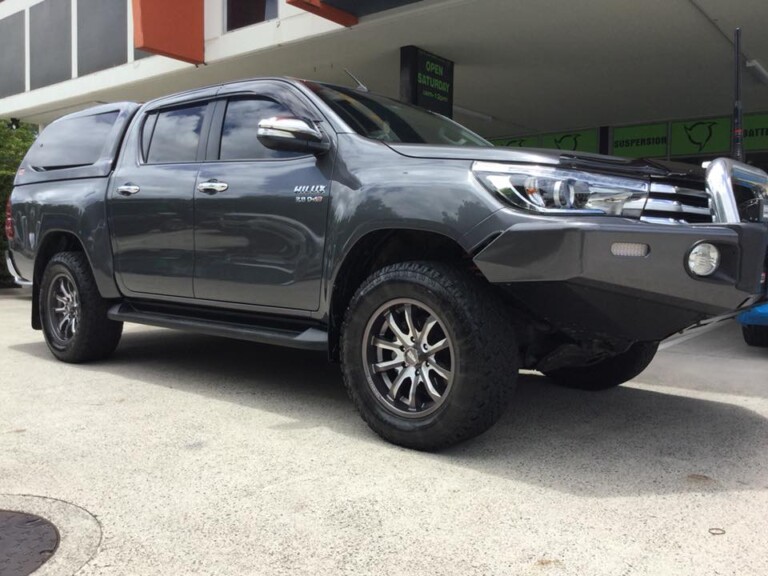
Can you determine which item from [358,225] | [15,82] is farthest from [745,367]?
[15,82]

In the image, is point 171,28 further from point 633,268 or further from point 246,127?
point 633,268

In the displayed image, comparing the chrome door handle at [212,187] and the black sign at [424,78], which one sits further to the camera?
the black sign at [424,78]

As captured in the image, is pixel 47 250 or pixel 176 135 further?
pixel 47 250

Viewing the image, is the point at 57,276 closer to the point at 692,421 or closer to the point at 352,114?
the point at 352,114

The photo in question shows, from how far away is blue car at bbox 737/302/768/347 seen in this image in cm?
562

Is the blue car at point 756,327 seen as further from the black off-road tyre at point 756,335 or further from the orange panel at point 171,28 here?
the orange panel at point 171,28

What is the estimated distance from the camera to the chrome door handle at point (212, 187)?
414cm

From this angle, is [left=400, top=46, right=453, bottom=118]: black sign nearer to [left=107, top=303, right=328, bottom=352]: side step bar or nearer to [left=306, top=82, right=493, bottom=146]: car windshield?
[left=306, top=82, right=493, bottom=146]: car windshield

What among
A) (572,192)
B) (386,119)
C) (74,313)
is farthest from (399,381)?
(74,313)

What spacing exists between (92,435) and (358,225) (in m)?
1.79

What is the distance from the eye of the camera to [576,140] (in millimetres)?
15594

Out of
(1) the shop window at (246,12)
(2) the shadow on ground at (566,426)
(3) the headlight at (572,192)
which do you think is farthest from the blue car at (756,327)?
(1) the shop window at (246,12)

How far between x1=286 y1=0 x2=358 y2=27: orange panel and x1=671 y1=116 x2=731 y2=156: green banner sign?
8474 millimetres

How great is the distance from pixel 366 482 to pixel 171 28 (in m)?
9.86
